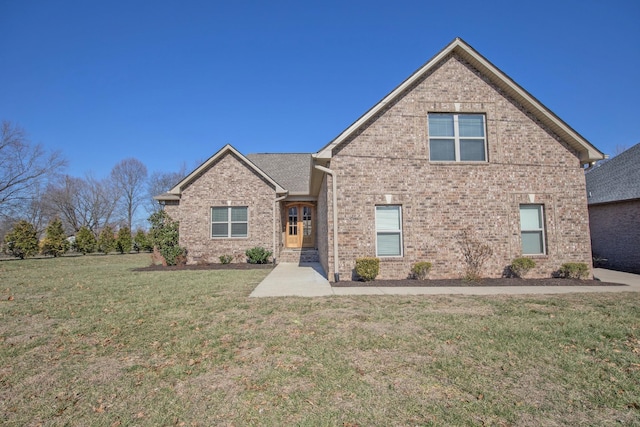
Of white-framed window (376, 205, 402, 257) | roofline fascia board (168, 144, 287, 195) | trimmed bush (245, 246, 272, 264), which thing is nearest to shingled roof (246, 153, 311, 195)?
roofline fascia board (168, 144, 287, 195)

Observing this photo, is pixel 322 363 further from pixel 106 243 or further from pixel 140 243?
pixel 106 243

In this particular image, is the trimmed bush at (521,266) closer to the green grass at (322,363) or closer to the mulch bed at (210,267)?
the green grass at (322,363)

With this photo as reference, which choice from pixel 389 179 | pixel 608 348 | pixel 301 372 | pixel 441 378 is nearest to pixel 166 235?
pixel 389 179

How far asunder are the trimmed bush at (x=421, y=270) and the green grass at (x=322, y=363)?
8.77ft

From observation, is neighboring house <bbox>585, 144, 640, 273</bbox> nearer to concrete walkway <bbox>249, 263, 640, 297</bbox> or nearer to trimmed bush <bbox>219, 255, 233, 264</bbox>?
concrete walkway <bbox>249, 263, 640, 297</bbox>

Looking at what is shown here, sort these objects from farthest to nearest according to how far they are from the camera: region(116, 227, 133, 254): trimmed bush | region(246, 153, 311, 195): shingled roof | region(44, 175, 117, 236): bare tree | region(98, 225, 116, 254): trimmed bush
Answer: region(44, 175, 117, 236): bare tree → region(116, 227, 133, 254): trimmed bush → region(98, 225, 116, 254): trimmed bush → region(246, 153, 311, 195): shingled roof

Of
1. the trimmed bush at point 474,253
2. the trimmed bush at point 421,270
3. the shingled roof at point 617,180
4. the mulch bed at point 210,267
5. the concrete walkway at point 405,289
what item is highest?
the shingled roof at point 617,180

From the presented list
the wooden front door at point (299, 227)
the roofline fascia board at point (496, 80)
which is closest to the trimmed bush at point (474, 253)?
the roofline fascia board at point (496, 80)

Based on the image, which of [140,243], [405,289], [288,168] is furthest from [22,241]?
[405,289]

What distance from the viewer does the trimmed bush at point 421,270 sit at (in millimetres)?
9305

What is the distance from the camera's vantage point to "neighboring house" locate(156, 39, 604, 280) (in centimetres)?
955

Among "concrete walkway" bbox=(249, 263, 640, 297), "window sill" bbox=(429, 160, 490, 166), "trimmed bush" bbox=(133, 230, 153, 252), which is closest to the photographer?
"concrete walkway" bbox=(249, 263, 640, 297)

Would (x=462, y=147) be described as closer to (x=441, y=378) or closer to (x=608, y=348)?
(x=608, y=348)

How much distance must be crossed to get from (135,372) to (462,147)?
1005cm
